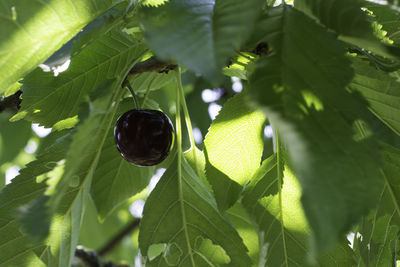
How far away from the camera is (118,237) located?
2693mm

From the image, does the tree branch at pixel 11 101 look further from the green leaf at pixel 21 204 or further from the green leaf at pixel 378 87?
the green leaf at pixel 378 87

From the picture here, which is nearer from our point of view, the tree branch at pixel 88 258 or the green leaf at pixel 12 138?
the tree branch at pixel 88 258

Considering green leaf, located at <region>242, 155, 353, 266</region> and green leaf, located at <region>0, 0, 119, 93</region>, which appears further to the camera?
green leaf, located at <region>242, 155, 353, 266</region>

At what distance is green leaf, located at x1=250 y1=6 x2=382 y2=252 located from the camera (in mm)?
540

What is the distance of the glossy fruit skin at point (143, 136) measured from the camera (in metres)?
1.22

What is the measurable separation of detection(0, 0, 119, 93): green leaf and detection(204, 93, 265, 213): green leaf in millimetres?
401

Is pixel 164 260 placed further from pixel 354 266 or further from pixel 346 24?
pixel 346 24

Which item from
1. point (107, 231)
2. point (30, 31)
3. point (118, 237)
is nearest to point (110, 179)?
point (30, 31)

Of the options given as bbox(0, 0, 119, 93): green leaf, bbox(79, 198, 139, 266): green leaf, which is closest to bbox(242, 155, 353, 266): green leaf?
bbox(0, 0, 119, 93): green leaf

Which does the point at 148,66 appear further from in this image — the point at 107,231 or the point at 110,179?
the point at 107,231

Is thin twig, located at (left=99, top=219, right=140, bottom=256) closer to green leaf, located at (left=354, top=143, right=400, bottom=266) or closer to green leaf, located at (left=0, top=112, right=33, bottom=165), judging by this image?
green leaf, located at (left=0, top=112, right=33, bottom=165)

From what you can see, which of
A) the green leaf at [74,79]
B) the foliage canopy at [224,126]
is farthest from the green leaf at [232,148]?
the green leaf at [74,79]

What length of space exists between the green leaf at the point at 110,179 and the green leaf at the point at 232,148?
1.00 ft

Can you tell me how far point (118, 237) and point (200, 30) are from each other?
2.18 metres
